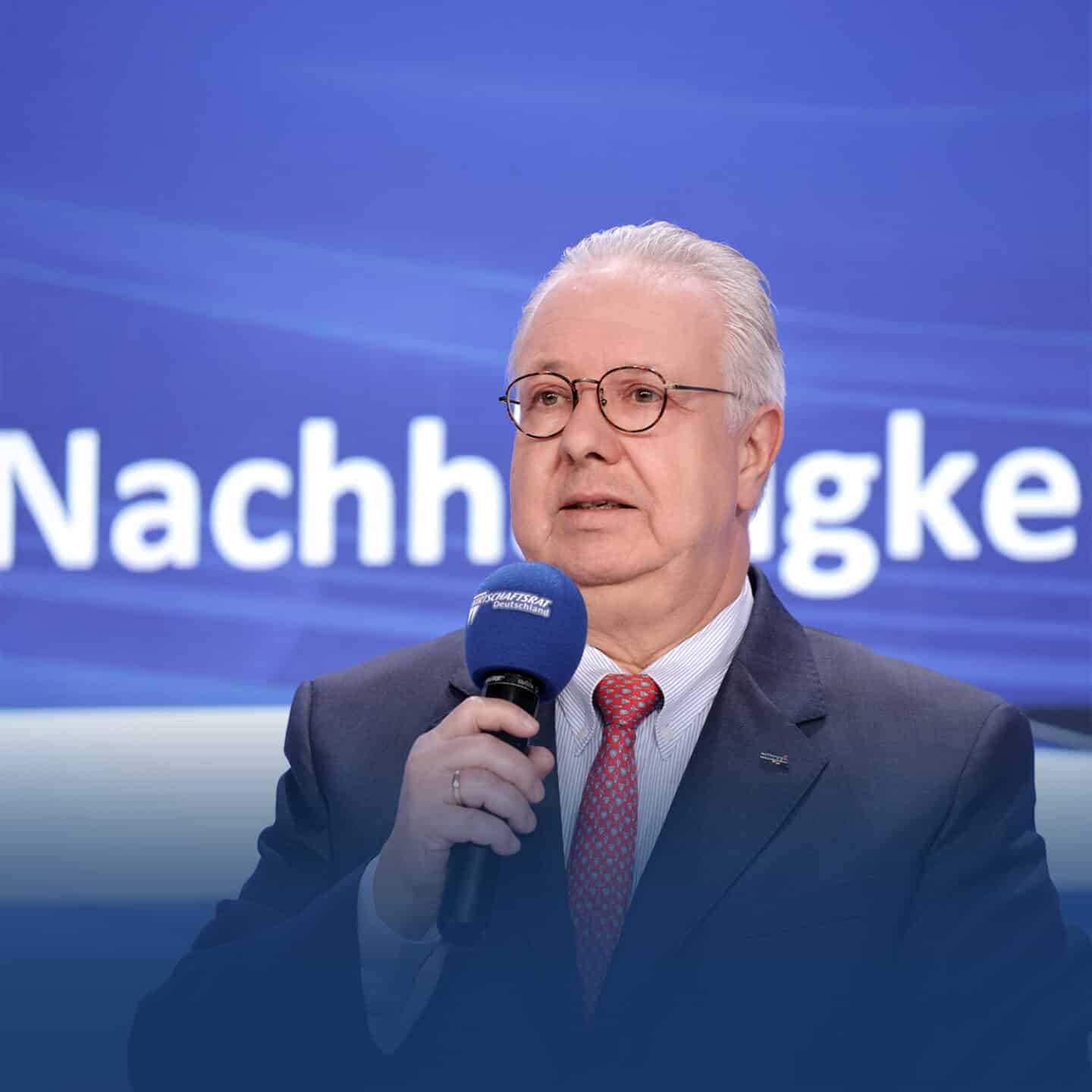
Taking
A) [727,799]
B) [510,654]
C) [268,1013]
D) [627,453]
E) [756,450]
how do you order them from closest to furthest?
1. [510,654]
2. [268,1013]
3. [727,799]
4. [627,453]
5. [756,450]

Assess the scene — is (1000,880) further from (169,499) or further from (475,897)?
(169,499)

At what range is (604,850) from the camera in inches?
65.4

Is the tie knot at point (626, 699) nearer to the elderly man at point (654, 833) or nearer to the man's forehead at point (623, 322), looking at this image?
the elderly man at point (654, 833)

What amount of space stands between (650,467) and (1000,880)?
2.30 feet

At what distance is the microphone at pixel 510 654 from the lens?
1228 mm

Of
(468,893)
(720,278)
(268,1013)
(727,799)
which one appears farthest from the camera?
(720,278)

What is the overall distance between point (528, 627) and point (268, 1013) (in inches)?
22.9

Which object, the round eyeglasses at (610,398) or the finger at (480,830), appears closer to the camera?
the finger at (480,830)

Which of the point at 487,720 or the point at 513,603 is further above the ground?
the point at 513,603

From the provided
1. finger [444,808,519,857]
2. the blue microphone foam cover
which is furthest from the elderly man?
the blue microphone foam cover

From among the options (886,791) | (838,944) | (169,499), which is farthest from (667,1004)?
(169,499)

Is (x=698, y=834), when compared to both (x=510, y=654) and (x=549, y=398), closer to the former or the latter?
(x=510, y=654)

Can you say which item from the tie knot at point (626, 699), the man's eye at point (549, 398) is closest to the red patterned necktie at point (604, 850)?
the tie knot at point (626, 699)

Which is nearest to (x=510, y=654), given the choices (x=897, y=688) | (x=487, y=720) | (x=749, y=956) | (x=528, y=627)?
(x=528, y=627)
